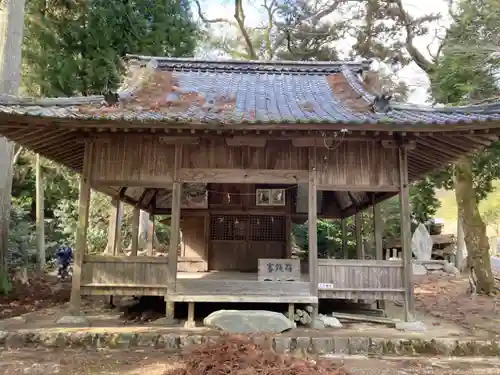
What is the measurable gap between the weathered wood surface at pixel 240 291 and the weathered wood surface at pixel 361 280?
0.46 meters

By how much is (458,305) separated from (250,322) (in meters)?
7.40

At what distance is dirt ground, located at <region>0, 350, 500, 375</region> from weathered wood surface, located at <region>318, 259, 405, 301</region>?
1743 mm

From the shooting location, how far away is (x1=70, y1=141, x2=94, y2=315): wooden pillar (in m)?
7.82

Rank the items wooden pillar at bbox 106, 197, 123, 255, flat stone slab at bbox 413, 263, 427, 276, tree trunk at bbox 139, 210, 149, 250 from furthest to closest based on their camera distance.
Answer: tree trunk at bbox 139, 210, 149, 250
flat stone slab at bbox 413, 263, 427, 276
wooden pillar at bbox 106, 197, 123, 255

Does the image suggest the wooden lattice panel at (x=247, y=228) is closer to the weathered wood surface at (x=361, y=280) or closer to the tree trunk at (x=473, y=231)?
the weathered wood surface at (x=361, y=280)

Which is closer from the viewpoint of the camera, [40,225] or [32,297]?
[32,297]

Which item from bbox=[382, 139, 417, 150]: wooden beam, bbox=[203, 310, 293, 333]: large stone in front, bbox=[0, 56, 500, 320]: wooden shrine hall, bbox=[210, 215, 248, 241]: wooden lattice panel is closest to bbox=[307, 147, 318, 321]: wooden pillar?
bbox=[0, 56, 500, 320]: wooden shrine hall

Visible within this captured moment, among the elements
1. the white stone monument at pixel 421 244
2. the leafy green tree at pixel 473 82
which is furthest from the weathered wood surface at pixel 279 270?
the white stone monument at pixel 421 244

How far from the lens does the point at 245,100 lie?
9617 millimetres

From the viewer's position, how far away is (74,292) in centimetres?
780

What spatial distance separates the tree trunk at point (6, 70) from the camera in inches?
422

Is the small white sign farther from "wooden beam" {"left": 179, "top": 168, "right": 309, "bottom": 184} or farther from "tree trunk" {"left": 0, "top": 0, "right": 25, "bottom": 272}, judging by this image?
"tree trunk" {"left": 0, "top": 0, "right": 25, "bottom": 272}

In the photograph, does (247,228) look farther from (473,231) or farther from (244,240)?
(473,231)

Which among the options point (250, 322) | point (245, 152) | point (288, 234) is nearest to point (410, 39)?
point (288, 234)
